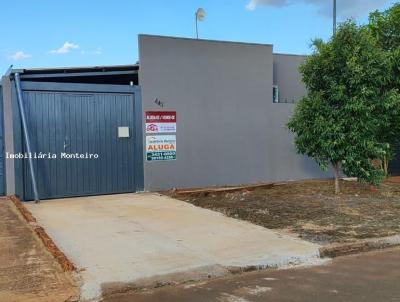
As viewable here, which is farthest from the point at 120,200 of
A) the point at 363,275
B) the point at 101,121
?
the point at 363,275

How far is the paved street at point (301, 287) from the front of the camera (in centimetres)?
546

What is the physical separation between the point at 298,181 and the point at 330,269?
8596 mm

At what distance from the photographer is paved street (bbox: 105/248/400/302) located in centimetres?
546

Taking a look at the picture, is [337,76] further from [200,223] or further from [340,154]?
[200,223]

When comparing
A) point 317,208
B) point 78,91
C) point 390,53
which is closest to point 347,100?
point 390,53

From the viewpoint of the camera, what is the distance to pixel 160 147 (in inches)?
512

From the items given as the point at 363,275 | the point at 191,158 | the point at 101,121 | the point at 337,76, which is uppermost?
the point at 337,76

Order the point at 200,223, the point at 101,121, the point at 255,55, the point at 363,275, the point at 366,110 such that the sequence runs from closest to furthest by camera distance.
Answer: the point at 363,275 → the point at 200,223 → the point at 366,110 → the point at 101,121 → the point at 255,55

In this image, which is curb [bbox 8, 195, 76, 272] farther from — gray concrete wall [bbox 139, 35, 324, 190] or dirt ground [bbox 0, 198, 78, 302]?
gray concrete wall [bbox 139, 35, 324, 190]

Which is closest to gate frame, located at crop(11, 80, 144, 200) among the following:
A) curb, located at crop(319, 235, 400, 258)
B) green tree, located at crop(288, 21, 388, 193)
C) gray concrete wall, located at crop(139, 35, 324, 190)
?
gray concrete wall, located at crop(139, 35, 324, 190)

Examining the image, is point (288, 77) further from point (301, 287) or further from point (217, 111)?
point (301, 287)

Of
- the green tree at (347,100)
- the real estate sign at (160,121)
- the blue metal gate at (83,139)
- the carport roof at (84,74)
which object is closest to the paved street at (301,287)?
the green tree at (347,100)

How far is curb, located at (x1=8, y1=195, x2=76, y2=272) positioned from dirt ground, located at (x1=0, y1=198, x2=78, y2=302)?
0.06 meters

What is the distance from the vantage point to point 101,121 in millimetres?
12289
